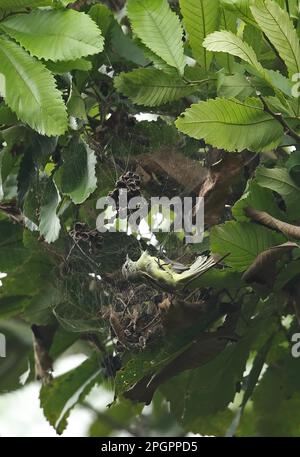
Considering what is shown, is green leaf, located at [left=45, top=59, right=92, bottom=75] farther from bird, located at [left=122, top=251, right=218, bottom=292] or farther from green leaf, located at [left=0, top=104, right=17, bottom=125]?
bird, located at [left=122, top=251, right=218, bottom=292]

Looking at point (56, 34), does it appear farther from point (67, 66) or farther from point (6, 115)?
point (6, 115)

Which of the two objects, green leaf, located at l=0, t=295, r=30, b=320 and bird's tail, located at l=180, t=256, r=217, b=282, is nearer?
bird's tail, located at l=180, t=256, r=217, b=282

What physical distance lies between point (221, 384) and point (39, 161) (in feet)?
1.64

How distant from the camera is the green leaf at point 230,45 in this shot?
5.34 feet

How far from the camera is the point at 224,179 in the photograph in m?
1.71

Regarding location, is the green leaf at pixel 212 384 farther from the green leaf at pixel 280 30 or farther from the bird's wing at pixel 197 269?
the green leaf at pixel 280 30

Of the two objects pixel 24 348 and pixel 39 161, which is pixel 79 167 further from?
pixel 24 348

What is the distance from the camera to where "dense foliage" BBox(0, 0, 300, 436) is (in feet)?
5.46

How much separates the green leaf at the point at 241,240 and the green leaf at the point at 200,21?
27 cm

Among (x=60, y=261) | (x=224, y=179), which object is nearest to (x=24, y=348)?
(x=60, y=261)

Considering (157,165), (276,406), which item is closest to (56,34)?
(157,165)

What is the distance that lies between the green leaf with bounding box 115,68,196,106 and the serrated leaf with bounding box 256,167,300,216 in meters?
0.19

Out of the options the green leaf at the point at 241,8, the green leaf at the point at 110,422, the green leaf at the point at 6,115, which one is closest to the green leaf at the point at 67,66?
the green leaf at the point at 6,115

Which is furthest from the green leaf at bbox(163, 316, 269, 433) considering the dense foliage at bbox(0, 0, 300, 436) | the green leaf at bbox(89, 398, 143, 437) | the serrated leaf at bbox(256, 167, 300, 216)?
the green leaf at bbox(89, 398, 143, 437)
